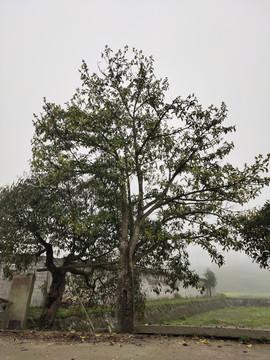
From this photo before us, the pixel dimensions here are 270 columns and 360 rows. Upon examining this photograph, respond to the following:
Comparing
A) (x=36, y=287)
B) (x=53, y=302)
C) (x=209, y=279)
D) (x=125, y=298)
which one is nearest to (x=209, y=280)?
(x=209, y=279)

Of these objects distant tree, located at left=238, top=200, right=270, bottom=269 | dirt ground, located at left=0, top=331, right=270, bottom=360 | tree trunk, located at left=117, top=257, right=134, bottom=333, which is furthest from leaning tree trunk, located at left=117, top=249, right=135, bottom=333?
distant tree, located at left=238, top=200, right=270, bottom=269

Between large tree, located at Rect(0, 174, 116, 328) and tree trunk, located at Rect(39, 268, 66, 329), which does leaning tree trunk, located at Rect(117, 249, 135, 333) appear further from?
tree trunk, located at Rect(39, 268, 66, 329)

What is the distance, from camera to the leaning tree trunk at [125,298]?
803cm

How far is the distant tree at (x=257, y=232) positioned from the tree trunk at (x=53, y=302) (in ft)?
27.4

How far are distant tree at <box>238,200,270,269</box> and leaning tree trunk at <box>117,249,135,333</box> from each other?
13.9 feet

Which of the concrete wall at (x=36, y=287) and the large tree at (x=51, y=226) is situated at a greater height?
the large tree at (x=51, y=226)

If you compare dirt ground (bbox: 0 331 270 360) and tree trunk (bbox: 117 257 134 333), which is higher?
tree trunk (bbox: 117 257 134 333)

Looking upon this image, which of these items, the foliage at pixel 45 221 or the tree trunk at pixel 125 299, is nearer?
the tree trunk at pixel 125 299

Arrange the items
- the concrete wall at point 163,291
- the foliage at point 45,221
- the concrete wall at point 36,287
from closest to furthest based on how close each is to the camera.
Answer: the foliage at point 45,221 < the concrete wall at point 36,287 < the concrete wall at point 163,291

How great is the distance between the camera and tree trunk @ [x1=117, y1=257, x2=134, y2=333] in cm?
803

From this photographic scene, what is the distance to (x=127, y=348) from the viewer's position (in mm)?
5523

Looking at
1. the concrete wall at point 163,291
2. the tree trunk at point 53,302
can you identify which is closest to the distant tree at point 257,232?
the tree trunk at point 53,302

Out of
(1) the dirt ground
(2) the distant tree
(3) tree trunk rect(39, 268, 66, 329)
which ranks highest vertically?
(2) the distant tree

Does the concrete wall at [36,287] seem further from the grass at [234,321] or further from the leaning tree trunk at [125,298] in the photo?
the grass at [234,321]
